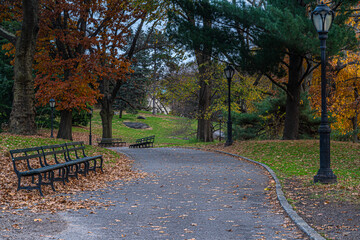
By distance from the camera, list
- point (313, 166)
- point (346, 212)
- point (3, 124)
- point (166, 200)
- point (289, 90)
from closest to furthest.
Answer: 1. point (346, 212)
2. point (166, 200)
3. point (313, 166)
4. point (289, 90)
5. point (3, 124)

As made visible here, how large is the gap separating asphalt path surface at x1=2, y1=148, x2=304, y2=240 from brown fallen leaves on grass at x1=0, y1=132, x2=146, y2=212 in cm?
47

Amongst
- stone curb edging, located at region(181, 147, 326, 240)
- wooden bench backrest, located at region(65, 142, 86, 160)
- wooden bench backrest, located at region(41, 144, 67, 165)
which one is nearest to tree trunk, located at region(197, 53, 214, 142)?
wooden bench backrest, located at region(65, 142, 86, 160)

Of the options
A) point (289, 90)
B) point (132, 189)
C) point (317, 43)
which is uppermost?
point (317, 43)

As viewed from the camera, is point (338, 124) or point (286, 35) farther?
point (338, 124)

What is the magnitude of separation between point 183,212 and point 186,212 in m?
0.05

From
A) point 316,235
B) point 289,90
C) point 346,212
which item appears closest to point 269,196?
point 346,212

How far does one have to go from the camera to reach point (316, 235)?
17.6 ft

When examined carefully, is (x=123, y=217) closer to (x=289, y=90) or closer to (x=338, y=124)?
(x=289, y=90)

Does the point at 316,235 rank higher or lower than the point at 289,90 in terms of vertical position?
lower

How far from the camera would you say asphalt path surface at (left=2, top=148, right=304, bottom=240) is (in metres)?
5.74

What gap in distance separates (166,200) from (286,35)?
9.81 metres

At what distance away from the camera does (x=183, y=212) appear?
7.23 m

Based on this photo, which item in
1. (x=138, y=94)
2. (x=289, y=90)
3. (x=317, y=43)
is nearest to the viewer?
(x=317, y=43)

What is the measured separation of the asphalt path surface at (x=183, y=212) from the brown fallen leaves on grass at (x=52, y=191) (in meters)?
0.47
